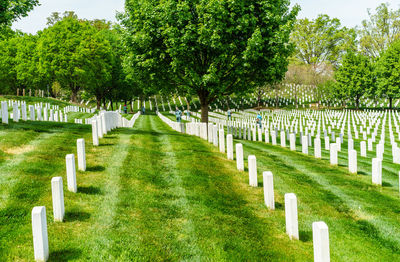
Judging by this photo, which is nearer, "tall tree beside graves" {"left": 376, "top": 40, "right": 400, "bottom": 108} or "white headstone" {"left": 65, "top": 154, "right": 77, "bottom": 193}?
"white headstone" {"left": 65, "top": 154, "right": 77, "bottom": 193}

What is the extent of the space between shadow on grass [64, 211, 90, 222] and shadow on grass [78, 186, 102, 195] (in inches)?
38.4

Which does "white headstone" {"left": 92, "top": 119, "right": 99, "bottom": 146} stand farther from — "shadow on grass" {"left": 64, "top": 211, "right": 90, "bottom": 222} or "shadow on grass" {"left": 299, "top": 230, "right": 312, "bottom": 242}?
"shadow on grass" {"left": 299, "top": 230, "right": 312, "bottom": 242}

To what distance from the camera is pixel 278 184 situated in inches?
352

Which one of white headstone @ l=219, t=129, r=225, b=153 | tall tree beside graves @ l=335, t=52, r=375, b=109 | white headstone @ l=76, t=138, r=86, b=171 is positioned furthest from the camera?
tall tree beside graves @ l=335, t=52, r=375, b=109

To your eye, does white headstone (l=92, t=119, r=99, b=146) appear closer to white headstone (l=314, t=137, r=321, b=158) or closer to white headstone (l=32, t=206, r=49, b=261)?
white headstone (l=32, t=206, r=49, b=261)

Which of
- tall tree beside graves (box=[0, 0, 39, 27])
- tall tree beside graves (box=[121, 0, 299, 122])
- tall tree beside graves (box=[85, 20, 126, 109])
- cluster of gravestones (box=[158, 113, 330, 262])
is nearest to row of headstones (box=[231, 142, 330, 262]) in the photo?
cluster of gravestones (box=[158, 113, 330, 262])

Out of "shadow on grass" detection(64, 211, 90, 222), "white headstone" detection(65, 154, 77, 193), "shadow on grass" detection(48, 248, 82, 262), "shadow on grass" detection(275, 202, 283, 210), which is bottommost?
"shadow on grass" detection(275, 202, 283, 210)

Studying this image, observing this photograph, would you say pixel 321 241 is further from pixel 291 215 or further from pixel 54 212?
pixel 54 212

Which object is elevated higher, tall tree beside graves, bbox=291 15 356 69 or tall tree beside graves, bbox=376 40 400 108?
tall tree beside graves, bbox=291 15 356 69

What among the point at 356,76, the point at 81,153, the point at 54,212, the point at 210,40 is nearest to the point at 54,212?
the point at 54,212

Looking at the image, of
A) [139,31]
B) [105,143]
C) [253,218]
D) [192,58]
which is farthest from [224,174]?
[139,31]

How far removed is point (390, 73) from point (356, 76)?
575cm

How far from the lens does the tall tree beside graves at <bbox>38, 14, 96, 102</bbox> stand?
47625 millimetres

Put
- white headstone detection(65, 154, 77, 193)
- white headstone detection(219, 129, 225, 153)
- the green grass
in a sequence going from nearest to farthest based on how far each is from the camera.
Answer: the green grass → white headstone detection(65, 154, 77, 193) → white headstone detection(219, 129, 225, 153)
